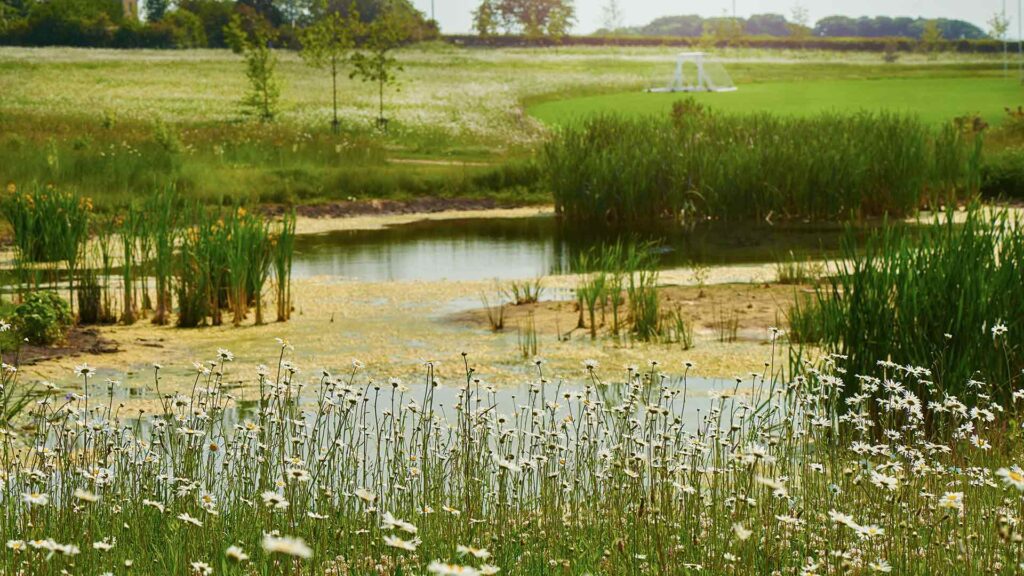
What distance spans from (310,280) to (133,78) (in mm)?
41902

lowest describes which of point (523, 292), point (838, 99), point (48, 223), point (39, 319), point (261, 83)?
point (523, 292)

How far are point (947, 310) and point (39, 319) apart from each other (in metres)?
7.58

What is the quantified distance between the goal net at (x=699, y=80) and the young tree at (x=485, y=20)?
91.5 ft

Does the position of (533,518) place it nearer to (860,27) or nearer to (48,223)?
(48,223)

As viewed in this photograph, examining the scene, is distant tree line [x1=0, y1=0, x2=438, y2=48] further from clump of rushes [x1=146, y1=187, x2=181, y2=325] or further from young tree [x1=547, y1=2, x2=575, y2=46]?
clump of rushes [x1=146, y1=187, x2=181, y2=325]

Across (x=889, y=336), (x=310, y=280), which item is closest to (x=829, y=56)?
(x=310, y=280)

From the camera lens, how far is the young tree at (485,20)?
302 ft

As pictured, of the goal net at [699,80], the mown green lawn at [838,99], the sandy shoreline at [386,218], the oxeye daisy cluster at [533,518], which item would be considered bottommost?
the sandy shoreline at [386,218]

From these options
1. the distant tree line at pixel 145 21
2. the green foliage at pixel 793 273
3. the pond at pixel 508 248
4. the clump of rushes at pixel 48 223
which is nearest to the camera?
the clump of rushes at pixel 48 223

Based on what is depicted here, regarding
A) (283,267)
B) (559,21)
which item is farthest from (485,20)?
(283,267)

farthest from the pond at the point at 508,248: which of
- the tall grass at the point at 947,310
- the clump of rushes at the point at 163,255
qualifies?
the tall grass at the point at 947,310

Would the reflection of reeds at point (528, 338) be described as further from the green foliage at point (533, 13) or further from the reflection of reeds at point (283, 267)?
the green foliage at point (533, 13)

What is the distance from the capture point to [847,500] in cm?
597

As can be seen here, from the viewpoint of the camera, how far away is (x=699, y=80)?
56.7 m
